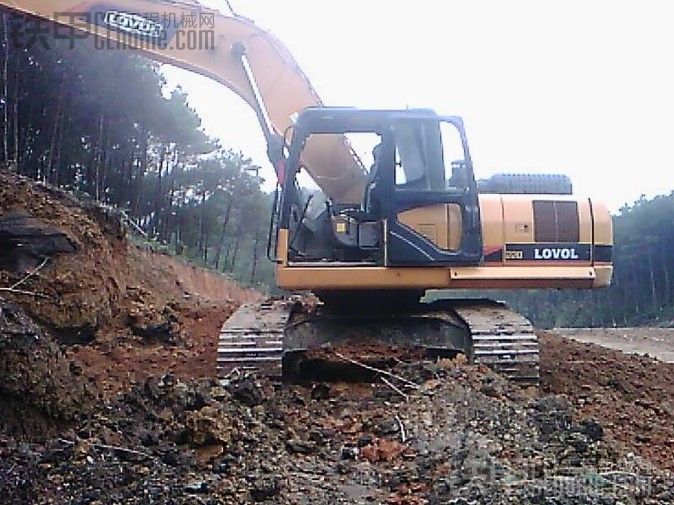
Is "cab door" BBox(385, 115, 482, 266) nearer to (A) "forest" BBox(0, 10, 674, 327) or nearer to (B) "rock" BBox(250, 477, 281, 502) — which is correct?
(A) "forest" BBox(0, 10, 674, 327)

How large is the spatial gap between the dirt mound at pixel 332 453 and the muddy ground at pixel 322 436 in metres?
0.01

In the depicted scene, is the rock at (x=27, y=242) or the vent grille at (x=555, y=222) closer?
the vent grille at (x=555, y=222)

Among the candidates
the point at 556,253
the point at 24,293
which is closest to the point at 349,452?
the point at 556,253

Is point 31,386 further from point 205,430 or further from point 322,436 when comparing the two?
point 322,436

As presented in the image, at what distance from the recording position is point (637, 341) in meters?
17.0

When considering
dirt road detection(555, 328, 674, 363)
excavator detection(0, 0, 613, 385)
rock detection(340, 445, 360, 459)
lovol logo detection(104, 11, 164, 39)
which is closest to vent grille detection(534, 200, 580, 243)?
excavator detection(0, 0, 613, 385)

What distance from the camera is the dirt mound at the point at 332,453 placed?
11.4ft

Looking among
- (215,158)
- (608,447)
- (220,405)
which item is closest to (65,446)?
(220,405)

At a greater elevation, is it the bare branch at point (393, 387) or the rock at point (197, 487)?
the rock at point (197, 487)

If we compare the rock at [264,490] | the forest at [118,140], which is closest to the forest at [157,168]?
the forest at [118,140]

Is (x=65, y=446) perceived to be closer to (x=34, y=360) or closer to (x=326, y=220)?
(x=34, y=360)

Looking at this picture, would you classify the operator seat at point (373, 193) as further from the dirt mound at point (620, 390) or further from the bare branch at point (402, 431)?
the bare branch at point (402, 431)

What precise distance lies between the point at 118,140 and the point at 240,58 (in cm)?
1689

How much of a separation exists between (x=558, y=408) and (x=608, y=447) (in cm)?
90
